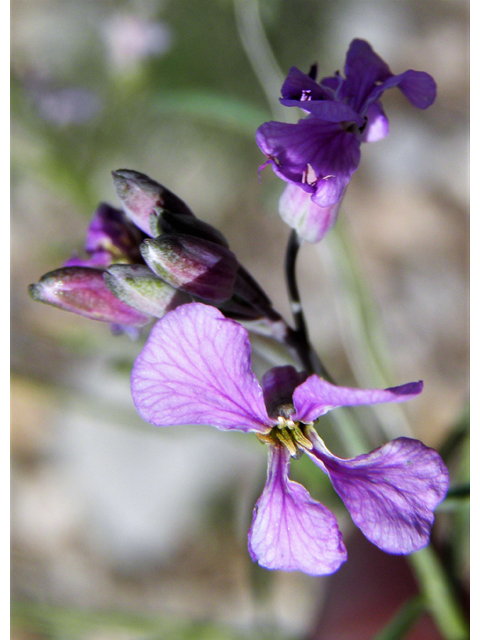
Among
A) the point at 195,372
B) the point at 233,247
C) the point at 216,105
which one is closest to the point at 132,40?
the point at 233,247

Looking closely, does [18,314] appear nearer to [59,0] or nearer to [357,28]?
[59,0]

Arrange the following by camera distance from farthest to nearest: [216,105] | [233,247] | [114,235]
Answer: [233,247], [216,105], [114,235]

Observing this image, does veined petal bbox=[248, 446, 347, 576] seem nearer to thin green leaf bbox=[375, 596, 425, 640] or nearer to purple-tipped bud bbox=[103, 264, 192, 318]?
purple-tipped bud bbox=[103, 264, 192, 318]

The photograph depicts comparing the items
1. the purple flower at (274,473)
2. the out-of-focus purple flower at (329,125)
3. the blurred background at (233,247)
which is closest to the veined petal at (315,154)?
the out-of-focus purple flower at (329,125)

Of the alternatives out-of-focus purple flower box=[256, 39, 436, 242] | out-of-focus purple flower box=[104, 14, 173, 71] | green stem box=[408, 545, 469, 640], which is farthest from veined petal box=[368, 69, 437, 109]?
out-of-focus purple flower box=[104, 14, 173, 71]

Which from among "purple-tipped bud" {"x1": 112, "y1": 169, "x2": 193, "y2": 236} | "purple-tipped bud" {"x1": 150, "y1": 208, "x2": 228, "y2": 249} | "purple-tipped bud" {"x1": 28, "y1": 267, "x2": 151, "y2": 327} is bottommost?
"purple-tipped bud" {"x1": 28, "y1": 267, "x2": 151, "y2": 327}

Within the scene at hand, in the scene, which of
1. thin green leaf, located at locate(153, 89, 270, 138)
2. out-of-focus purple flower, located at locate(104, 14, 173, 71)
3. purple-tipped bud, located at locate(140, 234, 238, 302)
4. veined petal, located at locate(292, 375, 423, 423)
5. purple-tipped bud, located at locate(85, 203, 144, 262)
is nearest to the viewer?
veined petal, located at locate(292, 375, 423, 423)

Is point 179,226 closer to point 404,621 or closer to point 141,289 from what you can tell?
point 141,289
